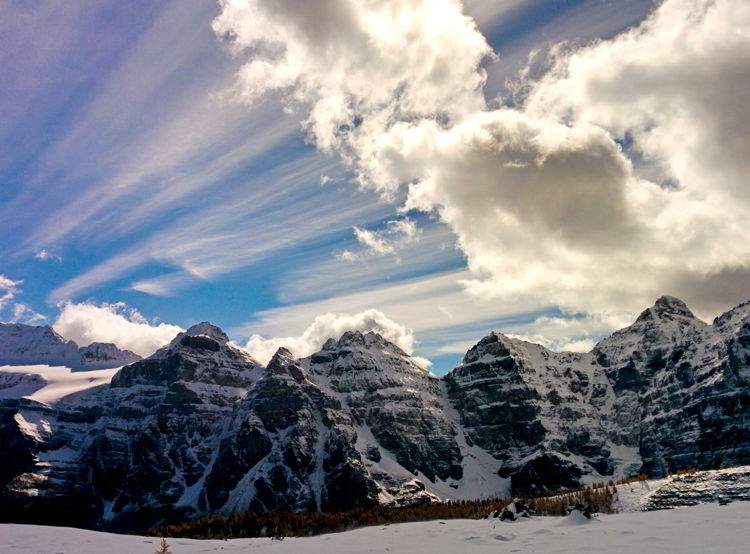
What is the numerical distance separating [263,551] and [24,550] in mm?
11351

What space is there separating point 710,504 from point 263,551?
2125cm

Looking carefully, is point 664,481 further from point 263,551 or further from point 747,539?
point 263,551

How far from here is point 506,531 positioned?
86.4ft

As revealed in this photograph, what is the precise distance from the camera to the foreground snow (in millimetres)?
19203

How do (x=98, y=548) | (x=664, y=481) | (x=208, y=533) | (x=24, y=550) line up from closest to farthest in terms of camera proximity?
1. (x=24, y=550)
2. (x=98, y=548)
3. (x=664, y=481)
4. (x=208, y=533)

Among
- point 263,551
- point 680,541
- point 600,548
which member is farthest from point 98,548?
point 680,541

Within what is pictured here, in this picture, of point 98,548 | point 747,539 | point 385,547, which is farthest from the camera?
point 98,548

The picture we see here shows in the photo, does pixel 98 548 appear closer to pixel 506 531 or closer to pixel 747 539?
pixel 506 531

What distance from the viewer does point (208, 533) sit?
107 metres

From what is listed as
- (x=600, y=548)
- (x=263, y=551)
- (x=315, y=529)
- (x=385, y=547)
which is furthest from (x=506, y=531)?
(x=315, y=529)

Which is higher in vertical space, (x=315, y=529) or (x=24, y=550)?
(x=24, y=550)

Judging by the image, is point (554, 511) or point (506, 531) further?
point (554, 511)

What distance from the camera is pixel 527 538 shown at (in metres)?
23.8

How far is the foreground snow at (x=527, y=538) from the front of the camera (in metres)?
19.2
